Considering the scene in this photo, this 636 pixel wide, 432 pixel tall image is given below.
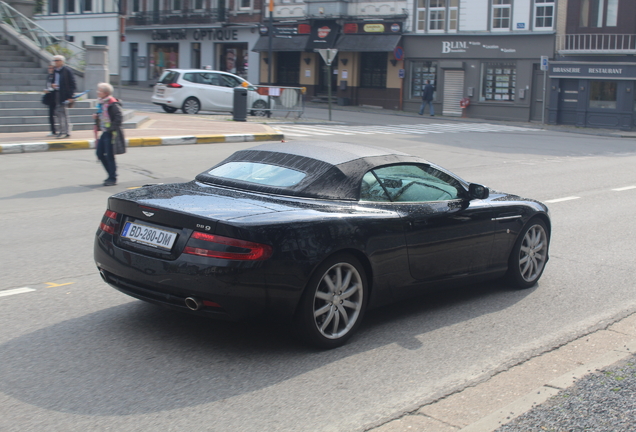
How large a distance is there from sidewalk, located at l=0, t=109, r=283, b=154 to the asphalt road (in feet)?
23.6

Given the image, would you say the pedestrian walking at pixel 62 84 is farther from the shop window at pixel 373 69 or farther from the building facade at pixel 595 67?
the shop window at pixel 373 69

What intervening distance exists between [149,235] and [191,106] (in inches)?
950

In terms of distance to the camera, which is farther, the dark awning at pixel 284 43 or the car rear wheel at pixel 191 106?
the dark awning at pixel 284 43

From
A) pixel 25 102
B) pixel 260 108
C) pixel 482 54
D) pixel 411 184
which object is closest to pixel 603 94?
pixel 482 54

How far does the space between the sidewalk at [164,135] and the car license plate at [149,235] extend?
11364 millimetres

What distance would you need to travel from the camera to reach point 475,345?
16.8 feet

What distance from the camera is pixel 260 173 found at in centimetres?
539

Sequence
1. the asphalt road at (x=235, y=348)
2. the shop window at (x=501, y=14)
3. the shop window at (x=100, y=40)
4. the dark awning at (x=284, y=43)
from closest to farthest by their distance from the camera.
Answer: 1. the asphalt road at (x=235, y=348)
2. the shop window at (x=501, y=14)
3. the dark awning at (x=284, y=43)
4. the shop window at (x=100, y=40)

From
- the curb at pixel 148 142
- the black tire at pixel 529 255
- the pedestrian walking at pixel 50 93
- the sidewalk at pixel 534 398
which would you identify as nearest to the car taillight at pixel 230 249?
the sidewalk at pixel 534 398

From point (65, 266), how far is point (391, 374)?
140 inches

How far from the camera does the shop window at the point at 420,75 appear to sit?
41.4 m

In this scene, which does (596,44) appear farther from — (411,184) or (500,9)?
(411,184)

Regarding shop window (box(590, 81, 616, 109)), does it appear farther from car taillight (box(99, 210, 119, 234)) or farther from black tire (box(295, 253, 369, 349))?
car taillight (box(99, 210, 119, 234))

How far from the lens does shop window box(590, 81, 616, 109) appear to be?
35000mm
